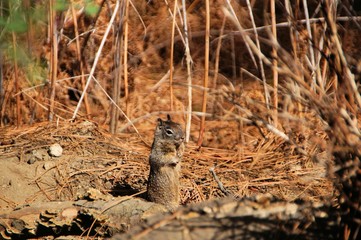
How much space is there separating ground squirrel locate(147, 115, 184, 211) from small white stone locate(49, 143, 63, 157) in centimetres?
111

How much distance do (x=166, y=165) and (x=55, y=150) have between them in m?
1.23

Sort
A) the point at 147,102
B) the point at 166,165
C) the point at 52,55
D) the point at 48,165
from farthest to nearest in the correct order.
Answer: the point at 147,102
the point at 52,55
the point at 48,165
the point at 166,165

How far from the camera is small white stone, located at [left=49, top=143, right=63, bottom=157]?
5.06m

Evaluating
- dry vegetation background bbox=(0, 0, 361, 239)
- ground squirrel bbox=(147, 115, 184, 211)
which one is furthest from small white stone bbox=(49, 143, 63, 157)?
ground squirrel bbox=(147, 115, 184, 211)

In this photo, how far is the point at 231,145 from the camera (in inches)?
218

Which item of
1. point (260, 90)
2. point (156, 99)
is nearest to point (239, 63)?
point (260, 90)

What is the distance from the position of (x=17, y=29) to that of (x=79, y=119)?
245 centimetres

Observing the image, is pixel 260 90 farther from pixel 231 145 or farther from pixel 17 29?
pixel 17 29

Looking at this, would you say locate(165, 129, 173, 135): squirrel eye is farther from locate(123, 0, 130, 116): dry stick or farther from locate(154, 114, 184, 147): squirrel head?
locate(123, 0, 130, 116): dry stick

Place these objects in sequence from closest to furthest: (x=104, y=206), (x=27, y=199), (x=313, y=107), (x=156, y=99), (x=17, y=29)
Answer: (x=313, y=107) → (x=17, y=29) → (x=104, y=206) → (x=27, y=199) → (x=156, y=99)

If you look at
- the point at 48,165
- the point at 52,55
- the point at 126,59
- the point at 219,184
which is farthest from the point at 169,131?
the point at 52,55

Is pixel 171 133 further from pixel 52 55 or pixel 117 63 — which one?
pixel 52 55

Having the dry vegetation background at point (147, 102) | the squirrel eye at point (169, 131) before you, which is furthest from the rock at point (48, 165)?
the squirrel eye at point (169, 131)

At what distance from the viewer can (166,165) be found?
418 centimetres
